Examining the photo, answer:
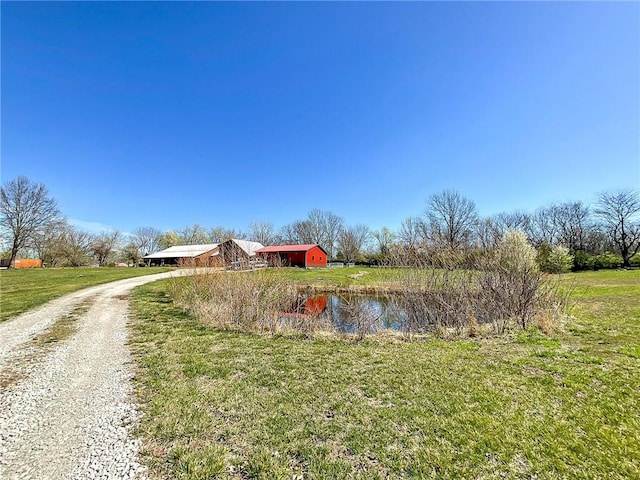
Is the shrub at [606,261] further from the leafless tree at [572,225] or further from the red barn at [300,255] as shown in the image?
the red barn at [300,255]

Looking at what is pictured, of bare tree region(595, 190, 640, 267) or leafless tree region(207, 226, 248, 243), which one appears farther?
leafless tree region(207, 226, 248, 243)

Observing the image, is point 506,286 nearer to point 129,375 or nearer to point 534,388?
point 534,388

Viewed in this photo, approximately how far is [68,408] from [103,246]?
55.9 metres

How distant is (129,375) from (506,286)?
33.2 feet

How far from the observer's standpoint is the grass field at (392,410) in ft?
8.75

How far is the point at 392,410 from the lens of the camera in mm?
3621

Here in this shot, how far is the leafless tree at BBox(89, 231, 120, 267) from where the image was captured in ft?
154

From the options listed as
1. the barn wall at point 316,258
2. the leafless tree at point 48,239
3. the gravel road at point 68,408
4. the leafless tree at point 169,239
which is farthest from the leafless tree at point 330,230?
the gravel road at point 68,408

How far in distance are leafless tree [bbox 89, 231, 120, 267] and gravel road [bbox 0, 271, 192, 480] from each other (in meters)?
49.5

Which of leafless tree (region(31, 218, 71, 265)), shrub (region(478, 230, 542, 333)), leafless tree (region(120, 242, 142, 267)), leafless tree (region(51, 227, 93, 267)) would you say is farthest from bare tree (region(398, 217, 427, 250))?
leafless tree (region(120, 242, 142, 267))

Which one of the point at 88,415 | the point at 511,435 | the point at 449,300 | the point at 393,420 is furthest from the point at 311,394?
the point at 449,300

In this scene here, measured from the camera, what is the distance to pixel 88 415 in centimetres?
354

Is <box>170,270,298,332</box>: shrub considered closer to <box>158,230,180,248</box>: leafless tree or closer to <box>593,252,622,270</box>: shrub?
<box>593,252,622,270</box>: shrub

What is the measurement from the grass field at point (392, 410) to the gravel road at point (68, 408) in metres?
Answer: 0.28
